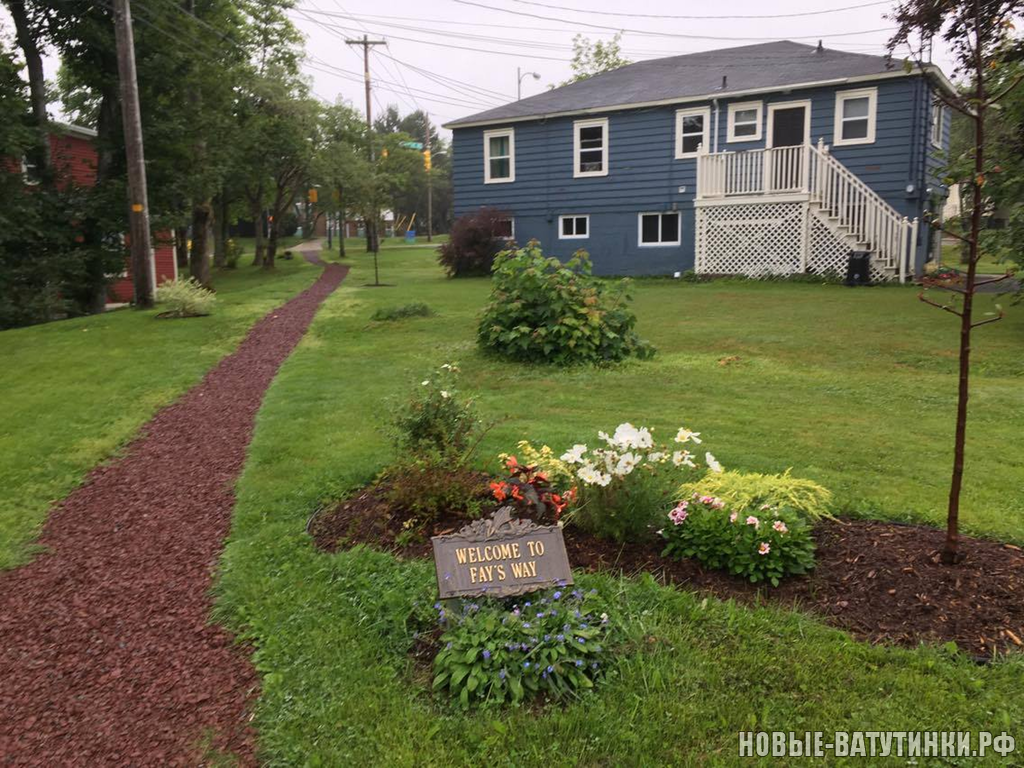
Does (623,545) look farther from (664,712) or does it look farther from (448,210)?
(448,210)

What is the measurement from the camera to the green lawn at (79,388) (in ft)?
18.7

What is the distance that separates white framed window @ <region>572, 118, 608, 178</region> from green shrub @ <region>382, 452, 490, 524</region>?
67.1ft

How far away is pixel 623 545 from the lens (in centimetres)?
412

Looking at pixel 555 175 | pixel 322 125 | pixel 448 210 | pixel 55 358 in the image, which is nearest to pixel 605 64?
pixel 322 125

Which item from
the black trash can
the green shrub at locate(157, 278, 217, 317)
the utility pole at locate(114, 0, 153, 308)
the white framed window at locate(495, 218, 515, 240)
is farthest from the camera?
the white framed window at locate(495, 218, 515, 240)

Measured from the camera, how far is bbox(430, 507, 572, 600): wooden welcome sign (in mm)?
3258

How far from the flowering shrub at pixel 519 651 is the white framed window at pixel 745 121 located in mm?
20814

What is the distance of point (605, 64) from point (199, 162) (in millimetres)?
33726

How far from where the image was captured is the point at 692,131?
73.2 feet

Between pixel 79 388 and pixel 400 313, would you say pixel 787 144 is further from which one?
pixel 79 388

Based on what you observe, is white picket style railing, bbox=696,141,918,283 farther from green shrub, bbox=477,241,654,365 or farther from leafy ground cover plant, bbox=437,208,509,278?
green shrub, bbox=477,241,654,365

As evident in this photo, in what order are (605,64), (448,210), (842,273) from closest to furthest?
(842,273) < (605,64) < (448,210)

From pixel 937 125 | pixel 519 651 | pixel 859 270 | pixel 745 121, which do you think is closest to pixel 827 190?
pixel 859 270

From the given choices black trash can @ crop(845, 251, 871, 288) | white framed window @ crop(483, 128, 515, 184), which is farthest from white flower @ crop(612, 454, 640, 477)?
white framed window @ crop(483, 128, 515, 184)
